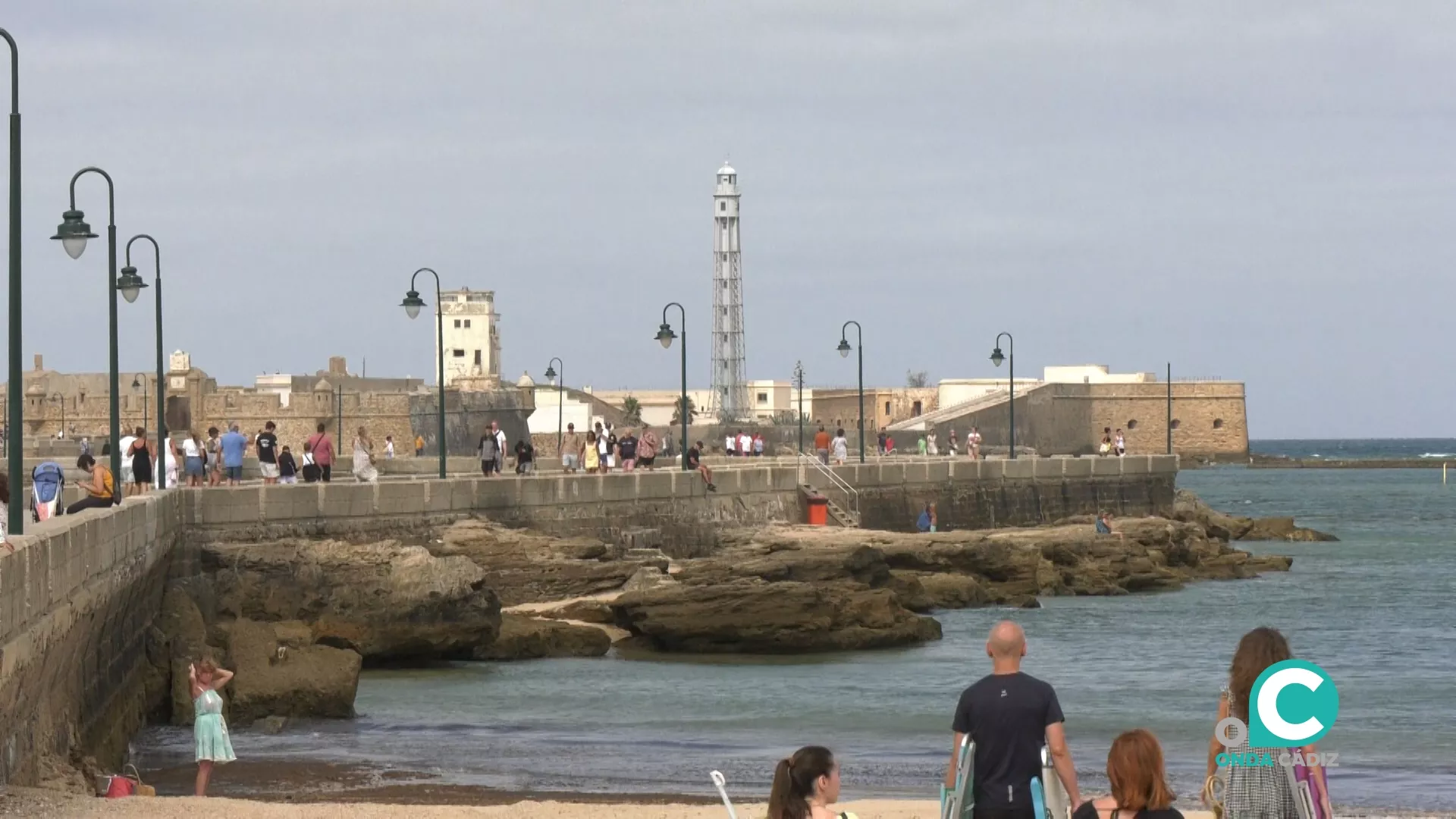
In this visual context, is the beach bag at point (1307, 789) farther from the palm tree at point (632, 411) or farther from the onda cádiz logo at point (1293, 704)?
the palm tree at point (632, 411)

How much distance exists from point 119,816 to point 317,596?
11.7m

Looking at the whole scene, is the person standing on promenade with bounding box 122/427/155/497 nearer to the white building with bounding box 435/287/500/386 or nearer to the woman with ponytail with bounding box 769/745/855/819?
the woman with ponytail with bounding box 769/745/855/819

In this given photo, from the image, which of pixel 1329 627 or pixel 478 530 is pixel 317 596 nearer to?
pixel 478 530

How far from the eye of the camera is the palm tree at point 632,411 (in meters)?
80.9

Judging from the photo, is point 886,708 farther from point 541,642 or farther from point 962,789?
point 962,789

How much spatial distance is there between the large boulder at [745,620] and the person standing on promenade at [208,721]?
10936mm

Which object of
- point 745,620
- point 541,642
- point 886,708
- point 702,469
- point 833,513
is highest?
point 702,469

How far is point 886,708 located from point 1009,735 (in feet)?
43.3

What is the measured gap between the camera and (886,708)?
1962 centimetres

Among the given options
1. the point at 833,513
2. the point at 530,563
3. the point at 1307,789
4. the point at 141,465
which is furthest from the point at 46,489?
the point at 833,513

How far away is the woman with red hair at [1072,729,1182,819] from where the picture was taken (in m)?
5.66

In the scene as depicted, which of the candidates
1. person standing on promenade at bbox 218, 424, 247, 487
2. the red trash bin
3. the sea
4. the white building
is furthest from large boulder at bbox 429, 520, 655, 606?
the white building

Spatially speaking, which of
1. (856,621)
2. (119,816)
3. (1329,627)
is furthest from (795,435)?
(119,816)

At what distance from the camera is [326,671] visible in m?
17.9
